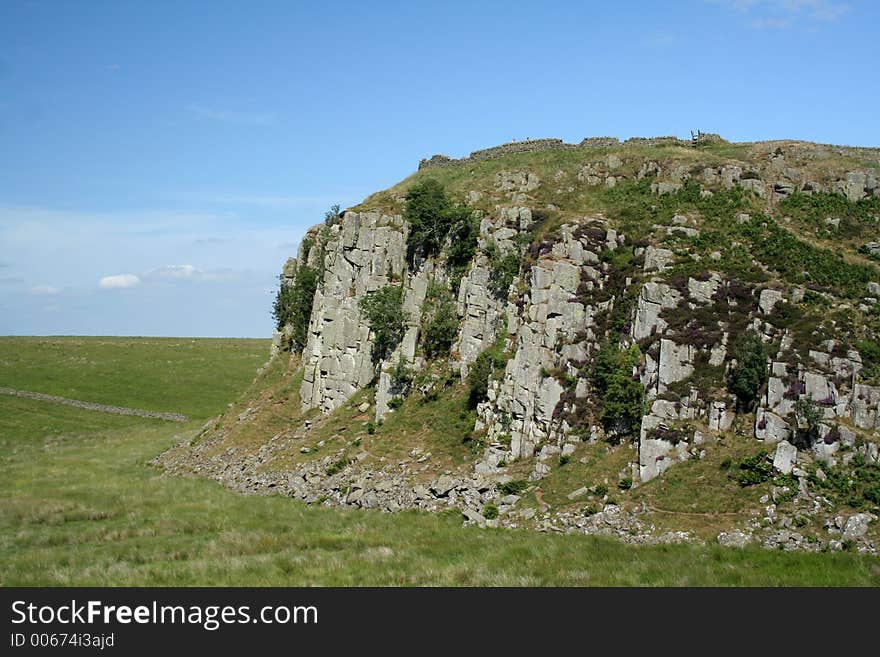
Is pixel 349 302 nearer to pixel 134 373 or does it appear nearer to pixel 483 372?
pixel 483 372

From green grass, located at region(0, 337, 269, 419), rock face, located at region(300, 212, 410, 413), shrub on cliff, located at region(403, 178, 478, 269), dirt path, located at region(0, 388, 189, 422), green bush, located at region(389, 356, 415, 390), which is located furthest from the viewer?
green grass, located at region(0, 337, 269, 419)

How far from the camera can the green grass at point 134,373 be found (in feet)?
381

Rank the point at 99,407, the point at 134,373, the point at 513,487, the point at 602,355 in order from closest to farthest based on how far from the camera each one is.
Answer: the point at 513,487 < the point at 602,355 < the point at 99,407 < the point at 134,373

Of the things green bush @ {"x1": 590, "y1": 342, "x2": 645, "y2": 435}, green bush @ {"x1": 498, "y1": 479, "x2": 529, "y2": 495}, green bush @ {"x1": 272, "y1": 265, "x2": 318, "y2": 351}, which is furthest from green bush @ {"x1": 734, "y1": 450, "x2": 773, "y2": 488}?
green bush @ {"x1": 272, "y1": 265, "x2": 318, "y2": 351}

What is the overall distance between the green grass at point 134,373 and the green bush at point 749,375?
278 ft

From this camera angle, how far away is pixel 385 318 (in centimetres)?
5784

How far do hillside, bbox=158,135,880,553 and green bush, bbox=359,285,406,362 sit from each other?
17 cm

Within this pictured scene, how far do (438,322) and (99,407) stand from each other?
73779 mm

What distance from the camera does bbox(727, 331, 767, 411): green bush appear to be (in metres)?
39.2

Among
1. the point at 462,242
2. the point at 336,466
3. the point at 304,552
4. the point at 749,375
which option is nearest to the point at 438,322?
the point at 462,242

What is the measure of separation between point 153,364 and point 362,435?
102592 mm

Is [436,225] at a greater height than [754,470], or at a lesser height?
greater

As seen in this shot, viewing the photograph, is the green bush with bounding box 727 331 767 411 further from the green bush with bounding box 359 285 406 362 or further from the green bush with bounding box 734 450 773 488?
the green bush with bounding box 359 285 406 362

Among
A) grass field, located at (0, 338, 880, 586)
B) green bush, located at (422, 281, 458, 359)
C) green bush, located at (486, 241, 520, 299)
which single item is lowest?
grass field, located at (0, 338, 880, 586)
